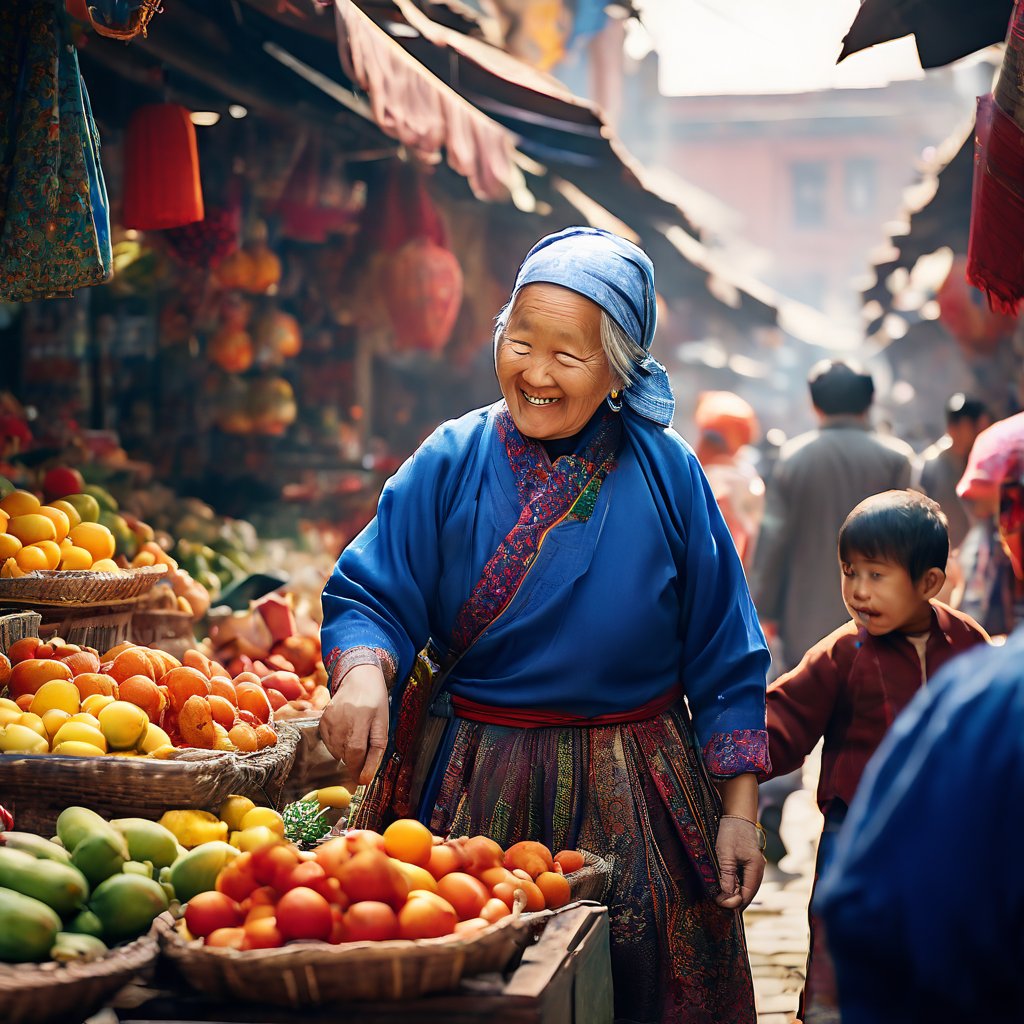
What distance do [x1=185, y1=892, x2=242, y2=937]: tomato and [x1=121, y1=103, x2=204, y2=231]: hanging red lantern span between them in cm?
327

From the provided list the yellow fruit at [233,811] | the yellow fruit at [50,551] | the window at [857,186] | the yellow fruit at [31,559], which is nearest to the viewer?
the yellow fruit at [233,811]

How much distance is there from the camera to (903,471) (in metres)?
5.26

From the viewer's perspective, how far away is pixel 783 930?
4062 millimetres

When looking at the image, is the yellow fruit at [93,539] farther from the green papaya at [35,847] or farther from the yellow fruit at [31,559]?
the green papaya at [35,847]

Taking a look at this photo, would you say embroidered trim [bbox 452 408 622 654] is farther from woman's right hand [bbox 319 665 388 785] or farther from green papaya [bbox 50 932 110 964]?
green papaya [bbox 50 932 110 964]

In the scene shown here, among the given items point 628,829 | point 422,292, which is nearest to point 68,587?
A: point 628,829

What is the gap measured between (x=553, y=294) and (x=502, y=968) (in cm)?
120

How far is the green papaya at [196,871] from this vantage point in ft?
5.88

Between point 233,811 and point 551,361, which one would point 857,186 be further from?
point 233,811

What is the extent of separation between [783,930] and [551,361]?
2.75 m

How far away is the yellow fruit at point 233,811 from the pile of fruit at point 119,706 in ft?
0.54

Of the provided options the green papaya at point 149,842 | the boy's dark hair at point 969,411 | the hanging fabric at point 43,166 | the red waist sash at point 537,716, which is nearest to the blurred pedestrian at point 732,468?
the boy's dark hair at point 969,411

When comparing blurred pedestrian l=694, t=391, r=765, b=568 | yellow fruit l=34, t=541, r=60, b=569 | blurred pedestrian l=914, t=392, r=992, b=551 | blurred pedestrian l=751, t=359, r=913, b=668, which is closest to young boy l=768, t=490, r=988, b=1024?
blurred pedestrian l=694, t=391, r=765, b=568

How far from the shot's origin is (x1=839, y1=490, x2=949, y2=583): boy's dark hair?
2.46 meters
